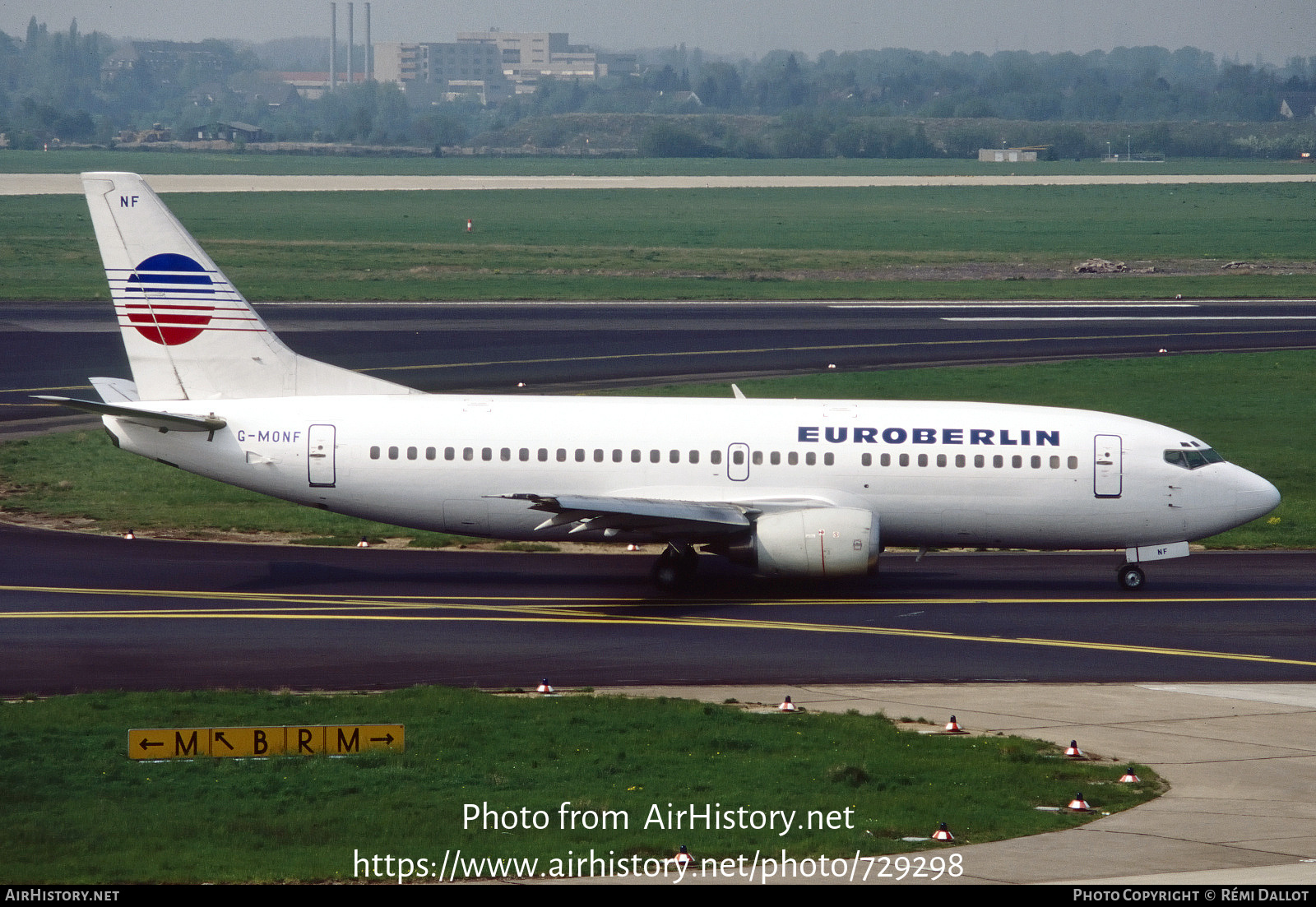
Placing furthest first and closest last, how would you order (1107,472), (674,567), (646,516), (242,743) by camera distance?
1. (1107,472)
2. (674,567)
3. (646,516)
4. (242,743)

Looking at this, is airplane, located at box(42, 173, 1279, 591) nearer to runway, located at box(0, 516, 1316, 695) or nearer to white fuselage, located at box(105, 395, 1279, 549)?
white fuselage, located at box(105, 395, 1279, 549)

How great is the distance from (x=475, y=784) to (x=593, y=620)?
11.8 metres

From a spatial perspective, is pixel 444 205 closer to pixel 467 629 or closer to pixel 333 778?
pixel 467 629

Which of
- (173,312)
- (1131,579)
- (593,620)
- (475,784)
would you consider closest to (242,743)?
(475,784)

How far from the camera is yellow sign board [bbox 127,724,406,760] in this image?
69.7 ft

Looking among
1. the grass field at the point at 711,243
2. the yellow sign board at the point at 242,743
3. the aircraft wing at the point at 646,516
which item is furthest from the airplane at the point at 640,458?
the grass field at the point at 711,243

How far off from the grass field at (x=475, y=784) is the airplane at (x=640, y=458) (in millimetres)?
9758

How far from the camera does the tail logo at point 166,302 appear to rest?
1443 inches

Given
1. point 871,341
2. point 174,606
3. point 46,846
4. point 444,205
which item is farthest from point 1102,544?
point 444,205

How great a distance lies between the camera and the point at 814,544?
34.1m

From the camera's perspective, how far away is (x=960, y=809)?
20.7 meters

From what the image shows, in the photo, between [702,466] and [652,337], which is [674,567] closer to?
[702,466]

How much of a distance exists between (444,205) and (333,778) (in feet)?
470

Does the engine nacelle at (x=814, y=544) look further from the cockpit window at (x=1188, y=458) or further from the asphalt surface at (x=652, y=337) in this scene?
the asphalt surface at (x=652, y=337)
